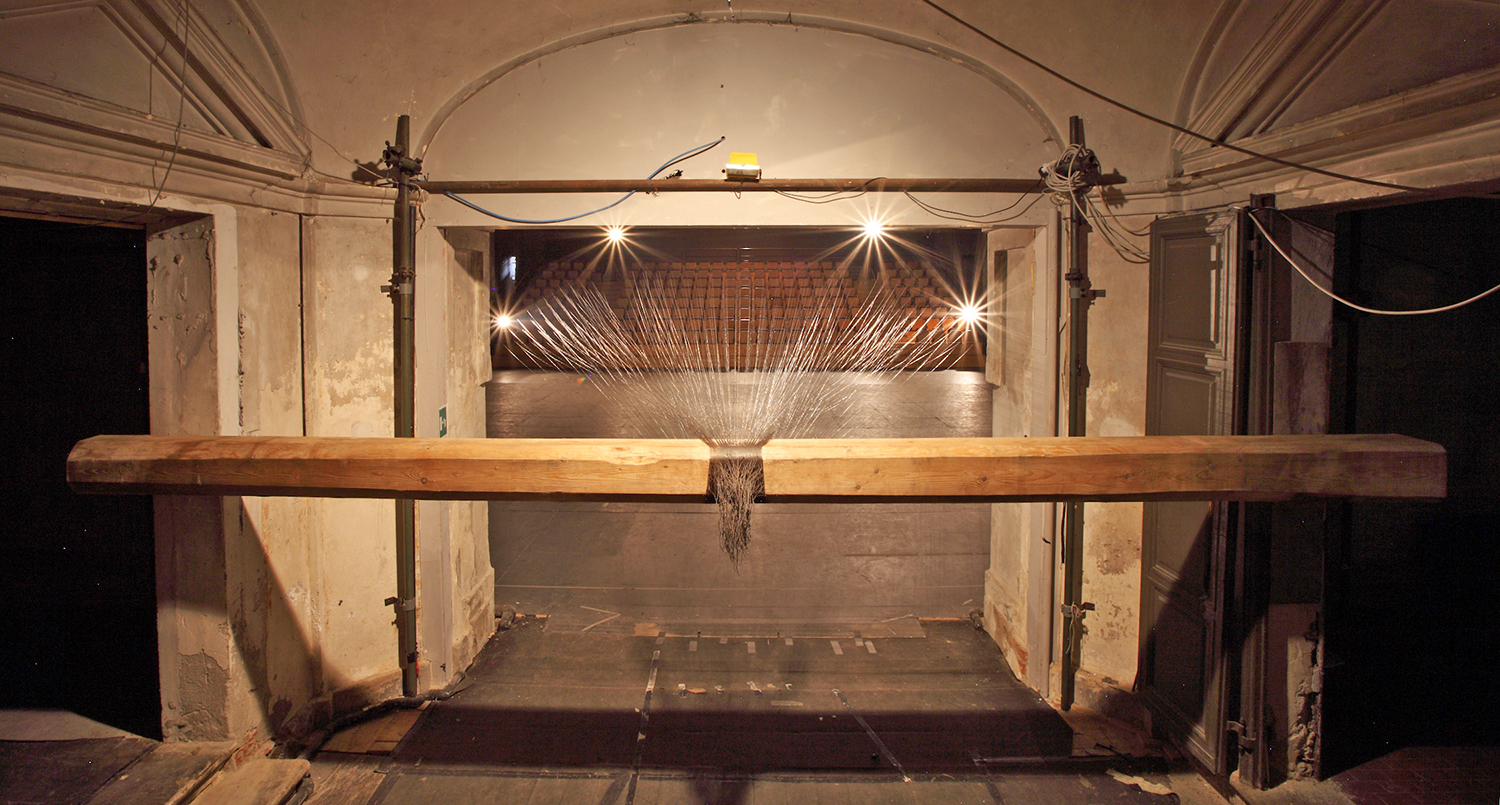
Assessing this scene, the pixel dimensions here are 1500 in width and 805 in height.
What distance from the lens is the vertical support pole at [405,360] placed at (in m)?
3.04

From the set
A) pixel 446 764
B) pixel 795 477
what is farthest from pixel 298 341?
pixel 795 477

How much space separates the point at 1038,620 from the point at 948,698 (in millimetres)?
→ 628

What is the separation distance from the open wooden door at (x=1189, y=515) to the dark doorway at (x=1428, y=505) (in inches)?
35.3

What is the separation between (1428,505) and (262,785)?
606 centimetres

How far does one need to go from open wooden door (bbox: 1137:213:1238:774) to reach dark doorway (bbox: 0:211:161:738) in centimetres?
503

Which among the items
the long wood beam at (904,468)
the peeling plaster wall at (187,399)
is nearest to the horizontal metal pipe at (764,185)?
the peeling plaster wall at (187,399)

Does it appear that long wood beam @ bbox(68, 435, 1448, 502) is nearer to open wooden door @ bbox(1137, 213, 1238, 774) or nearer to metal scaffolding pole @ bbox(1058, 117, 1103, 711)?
open wooden door @ bbox(1137, 213, 1238, 774)

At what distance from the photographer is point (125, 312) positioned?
3678mm

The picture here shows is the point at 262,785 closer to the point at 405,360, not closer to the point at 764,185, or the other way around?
the point at 405,360

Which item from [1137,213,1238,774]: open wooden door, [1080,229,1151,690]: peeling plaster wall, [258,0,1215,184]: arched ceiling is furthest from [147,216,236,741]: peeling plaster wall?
[1137,213,1238,774]: open wooden door

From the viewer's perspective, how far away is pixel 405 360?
311 centimetres

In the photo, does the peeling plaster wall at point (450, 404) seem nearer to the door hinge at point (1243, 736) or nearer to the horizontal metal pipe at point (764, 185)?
the horizontal metal pipe at point (764, 185)

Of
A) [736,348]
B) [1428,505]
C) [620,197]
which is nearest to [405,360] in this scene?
[620,197]

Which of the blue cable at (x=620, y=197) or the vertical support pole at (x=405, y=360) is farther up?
the blue cable at (x=620, y=197)
